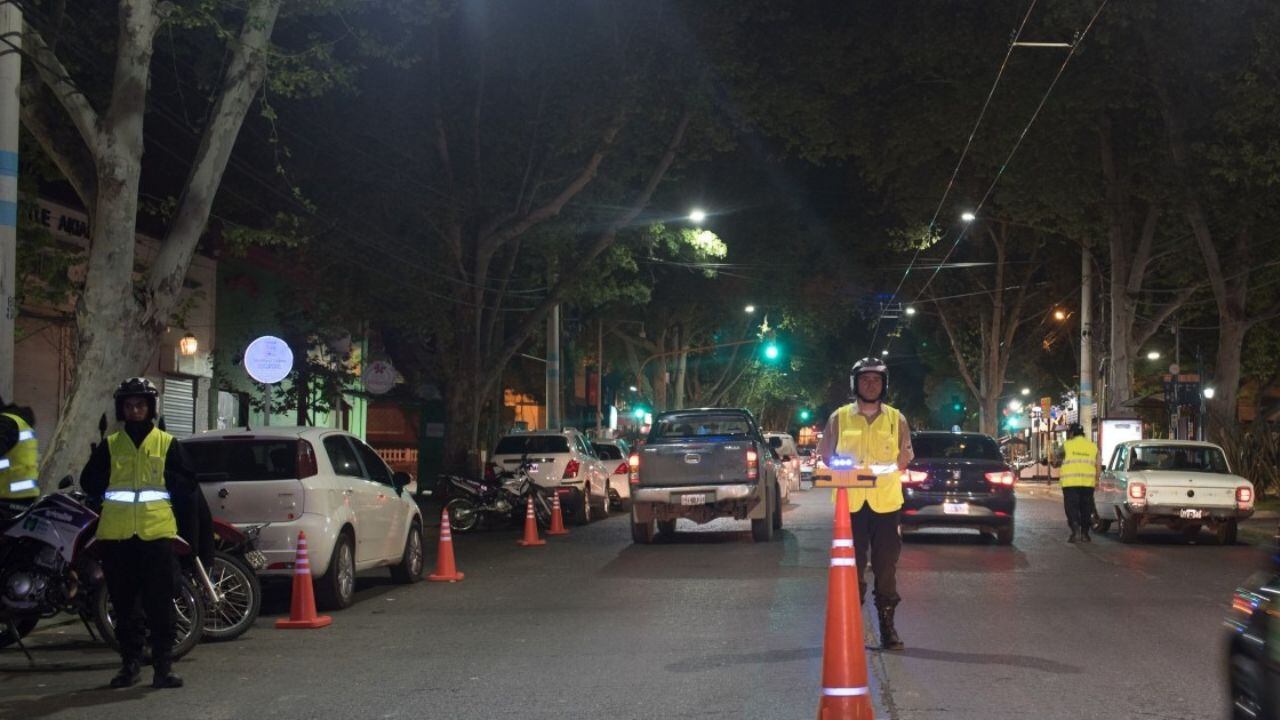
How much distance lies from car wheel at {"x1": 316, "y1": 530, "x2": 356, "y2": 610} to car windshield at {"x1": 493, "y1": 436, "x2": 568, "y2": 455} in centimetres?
1251

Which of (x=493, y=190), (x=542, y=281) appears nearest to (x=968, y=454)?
(x=493, y=190)

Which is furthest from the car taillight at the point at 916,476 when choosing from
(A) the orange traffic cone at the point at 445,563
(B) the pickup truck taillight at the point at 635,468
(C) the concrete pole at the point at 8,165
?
(C) the concrete pole at the point at 8,165

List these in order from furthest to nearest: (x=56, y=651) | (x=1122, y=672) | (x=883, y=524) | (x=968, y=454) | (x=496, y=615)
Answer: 1. (x=968, y=454)
2. (x=496, y=615)
3. (x=56, y=651)
4. (x=883, y=524)
5. (x=1122, y=672)

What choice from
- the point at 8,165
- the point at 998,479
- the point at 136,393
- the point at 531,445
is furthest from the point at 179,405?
the point at 136,393

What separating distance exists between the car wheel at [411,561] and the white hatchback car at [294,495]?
130cm

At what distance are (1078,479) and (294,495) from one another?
485 inches

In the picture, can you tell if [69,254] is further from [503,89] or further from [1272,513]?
Result: [1272,513]

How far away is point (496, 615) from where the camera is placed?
1213 cm

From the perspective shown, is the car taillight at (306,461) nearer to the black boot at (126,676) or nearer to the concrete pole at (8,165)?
the concrete pole at (8,165)

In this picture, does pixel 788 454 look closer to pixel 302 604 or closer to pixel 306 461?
pixel 306 461

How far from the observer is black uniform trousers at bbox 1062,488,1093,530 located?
2025 cm

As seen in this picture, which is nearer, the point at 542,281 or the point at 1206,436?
the point at 1206,436

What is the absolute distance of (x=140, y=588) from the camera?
8898 mm

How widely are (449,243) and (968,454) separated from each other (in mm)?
13438
